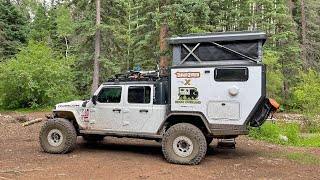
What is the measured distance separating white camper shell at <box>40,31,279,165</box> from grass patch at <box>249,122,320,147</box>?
397 centimetres

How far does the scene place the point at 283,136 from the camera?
11.5m

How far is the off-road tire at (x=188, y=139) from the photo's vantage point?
24.6 feet

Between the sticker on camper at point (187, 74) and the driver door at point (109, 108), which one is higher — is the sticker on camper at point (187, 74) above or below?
above

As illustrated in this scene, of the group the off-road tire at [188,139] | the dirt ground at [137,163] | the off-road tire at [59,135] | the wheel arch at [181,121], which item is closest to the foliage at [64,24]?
the dirt ground at [137,163]

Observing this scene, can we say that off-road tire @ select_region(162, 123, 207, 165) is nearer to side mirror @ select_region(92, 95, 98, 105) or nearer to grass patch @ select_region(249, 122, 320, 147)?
side mirror @ select_region(92, 95, 98, 105)

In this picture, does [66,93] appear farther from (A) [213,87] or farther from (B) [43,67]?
(A) [213,87]

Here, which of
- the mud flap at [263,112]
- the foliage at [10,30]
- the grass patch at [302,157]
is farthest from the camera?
the foliage at [10,30]

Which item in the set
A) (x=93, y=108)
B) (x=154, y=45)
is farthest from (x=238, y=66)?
(x=154, y=45)

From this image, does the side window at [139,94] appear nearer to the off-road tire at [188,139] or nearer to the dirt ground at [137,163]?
the off-road tire at [188,139]

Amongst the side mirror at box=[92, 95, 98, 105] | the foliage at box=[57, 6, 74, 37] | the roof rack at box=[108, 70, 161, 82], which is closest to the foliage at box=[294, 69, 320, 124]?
the roof rack at box=[108, 70, 161, 82]

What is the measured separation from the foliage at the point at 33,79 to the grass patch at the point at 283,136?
14.7 m

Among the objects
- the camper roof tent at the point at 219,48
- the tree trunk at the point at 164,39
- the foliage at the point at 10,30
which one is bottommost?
the camper roof tent at the point at 219,48

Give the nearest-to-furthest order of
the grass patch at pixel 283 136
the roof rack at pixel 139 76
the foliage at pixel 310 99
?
the roof rack at pixel 139 76, the grass patch at pixel 283 136, the foliage at pixel 310 99

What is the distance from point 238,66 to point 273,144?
463 cm
